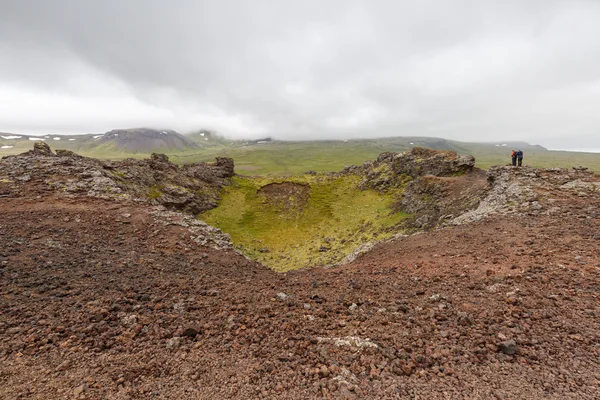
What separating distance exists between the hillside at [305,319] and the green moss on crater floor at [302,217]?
14.3 metres

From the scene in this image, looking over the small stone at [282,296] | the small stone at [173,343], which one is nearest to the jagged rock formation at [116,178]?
the small stone at [282,296]

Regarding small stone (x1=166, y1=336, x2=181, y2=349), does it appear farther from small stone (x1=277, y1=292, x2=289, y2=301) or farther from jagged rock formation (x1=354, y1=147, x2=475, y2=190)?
jagged rock formation (x1=354, y1=147, x2=475, y2=190)

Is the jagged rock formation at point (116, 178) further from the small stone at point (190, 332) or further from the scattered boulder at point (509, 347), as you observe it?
the scattered boulder at point (509, 347)

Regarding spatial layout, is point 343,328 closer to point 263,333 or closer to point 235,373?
point 263,333

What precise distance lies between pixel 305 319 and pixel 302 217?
3451 cm

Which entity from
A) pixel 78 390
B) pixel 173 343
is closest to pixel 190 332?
pixel 173 343

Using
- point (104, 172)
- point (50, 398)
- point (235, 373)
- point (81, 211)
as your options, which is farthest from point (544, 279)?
point (104, 172)

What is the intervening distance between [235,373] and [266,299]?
4109 millimetres

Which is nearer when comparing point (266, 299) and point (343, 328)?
point (343, 328)

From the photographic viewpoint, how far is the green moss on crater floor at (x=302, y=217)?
33031 millimetres

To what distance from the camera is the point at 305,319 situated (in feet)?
30.9

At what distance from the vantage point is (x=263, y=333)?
8.61 meters

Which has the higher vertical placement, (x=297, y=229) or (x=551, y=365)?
(x=551, y=365)

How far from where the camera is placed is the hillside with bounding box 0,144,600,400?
632cm
